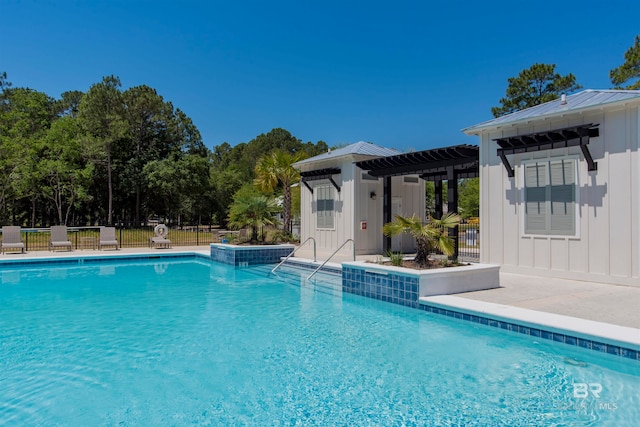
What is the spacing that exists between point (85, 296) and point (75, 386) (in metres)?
5.32

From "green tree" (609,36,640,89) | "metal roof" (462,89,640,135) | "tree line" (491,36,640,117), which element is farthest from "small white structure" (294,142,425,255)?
"tree line" (491,36,640,117)

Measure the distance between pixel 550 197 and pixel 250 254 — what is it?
907 cm

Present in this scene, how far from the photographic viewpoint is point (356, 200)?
14.3 m

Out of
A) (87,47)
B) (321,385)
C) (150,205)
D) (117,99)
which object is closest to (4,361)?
(321,385)

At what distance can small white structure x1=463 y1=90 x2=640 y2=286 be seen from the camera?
7.88 meters

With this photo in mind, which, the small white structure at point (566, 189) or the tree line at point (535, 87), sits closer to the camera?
the small white structure at point (566, 189)

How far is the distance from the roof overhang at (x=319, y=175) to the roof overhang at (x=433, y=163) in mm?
1272

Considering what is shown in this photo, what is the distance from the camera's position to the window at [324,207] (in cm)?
1546

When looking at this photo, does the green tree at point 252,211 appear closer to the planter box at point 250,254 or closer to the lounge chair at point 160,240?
the planter box at point 250,254

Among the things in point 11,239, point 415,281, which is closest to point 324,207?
point 415,281

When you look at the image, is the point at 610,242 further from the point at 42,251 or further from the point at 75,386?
the point at 42,251

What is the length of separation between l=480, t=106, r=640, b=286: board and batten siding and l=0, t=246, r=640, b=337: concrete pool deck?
0.35 meters

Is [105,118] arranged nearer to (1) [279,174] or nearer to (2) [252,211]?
(1) [279,174]

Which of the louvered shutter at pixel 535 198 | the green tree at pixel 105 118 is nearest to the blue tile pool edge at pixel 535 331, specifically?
the louvered shutter at pixel 535 198
